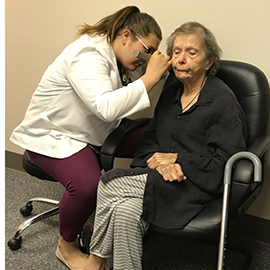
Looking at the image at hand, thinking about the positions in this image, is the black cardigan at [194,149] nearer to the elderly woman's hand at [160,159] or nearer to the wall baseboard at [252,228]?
the elderly woman's hand at [160,159]

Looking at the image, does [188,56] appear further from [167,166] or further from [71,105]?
[71,105]

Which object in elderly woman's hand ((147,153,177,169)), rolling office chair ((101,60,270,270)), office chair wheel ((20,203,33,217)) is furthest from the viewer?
office chair wheel ((20,203,33,217))

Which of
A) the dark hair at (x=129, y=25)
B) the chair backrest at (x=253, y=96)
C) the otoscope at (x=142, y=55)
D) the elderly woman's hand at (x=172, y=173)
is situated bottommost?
the elderly woman's hand at (x=172, y=173)

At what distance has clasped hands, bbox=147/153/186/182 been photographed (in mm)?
1480

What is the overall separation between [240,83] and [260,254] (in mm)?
890

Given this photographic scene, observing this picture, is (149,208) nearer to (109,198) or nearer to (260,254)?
(109,198)

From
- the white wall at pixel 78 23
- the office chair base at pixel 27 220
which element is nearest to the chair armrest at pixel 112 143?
the white wall at pixel 78 23

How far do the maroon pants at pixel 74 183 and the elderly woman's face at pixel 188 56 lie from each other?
0.59 m

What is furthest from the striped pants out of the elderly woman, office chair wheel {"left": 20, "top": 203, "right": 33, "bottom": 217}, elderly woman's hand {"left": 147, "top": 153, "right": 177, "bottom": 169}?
office chair wheel {"left": 20, "top": 203, "right": 33, "bottom": 217}

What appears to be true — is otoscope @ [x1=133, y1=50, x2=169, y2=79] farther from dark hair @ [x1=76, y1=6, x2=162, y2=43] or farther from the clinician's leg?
Answer: the clinician's leg

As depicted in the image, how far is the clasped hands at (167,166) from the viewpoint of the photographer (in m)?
1.48

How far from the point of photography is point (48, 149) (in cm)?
180

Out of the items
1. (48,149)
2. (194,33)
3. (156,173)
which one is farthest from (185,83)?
(48,149)

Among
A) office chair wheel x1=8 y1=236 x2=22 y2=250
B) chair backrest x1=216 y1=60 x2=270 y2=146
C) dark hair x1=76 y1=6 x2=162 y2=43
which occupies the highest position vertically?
dark hair x1=76 y1=6 x2=162 y2=43
